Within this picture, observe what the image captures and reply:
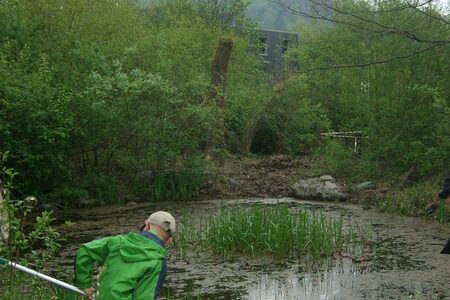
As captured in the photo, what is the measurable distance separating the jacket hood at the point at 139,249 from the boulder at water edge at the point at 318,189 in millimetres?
12516

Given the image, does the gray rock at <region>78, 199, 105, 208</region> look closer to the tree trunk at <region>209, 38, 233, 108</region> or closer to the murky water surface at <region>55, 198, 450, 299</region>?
the murky water surface at <region>55, 198, 450, 299</region>

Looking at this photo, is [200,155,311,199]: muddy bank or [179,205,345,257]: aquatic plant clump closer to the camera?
[179,205,345,257]: aquatic plant clump

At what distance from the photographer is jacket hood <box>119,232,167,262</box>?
150 inches

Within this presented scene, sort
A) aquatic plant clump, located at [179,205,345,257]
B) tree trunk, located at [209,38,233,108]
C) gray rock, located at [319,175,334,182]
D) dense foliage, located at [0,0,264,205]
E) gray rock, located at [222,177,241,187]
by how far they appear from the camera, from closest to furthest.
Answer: aquatic plant clump, located at [179,205,345,257]
dense foliage, located at [0,0,264,205]
gray rock, located at [319,175,334,182]
gray rock, located at [222,177,241,187]
tree trunk, located at [209,38,233,108]

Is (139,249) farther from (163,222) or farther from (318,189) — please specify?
(318,189)

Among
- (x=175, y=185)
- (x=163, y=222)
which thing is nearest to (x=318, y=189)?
(x=175, y=185)

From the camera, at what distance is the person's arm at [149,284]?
3.80m

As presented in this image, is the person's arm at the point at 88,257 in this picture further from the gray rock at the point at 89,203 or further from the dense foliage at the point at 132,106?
the gray rock at the point at 89,203

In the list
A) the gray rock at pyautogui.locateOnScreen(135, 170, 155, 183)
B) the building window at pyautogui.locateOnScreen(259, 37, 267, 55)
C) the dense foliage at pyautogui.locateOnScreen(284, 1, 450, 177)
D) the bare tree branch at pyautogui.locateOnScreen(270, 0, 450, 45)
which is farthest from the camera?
the building window at pyautogui.locateOnScreen(259, 37, 267, 55)

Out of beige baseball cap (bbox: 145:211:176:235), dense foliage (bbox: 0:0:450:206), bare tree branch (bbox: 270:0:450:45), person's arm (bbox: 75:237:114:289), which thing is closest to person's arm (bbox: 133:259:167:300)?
beige baseball cap (bbox: 145:211:176:235)

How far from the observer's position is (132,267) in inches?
149

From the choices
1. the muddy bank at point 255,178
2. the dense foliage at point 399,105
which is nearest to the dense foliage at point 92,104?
the muddy bank at point 255,178

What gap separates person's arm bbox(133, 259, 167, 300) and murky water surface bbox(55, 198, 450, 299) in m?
3.08

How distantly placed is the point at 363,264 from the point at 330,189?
739 centimetres
